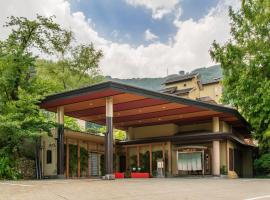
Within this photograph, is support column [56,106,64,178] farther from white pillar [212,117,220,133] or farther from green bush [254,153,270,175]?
green bush [254,153,270,175]

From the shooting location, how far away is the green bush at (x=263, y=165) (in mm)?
30778

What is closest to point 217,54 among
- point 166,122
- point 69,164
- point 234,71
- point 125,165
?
point 234,71

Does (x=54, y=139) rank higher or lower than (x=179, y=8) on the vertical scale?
lower

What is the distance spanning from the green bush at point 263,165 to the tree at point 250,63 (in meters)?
0.91

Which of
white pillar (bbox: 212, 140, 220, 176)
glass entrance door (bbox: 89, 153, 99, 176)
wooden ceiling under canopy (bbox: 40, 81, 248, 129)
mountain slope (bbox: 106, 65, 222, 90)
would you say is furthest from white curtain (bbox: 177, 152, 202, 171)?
mountain slope (bbox: 106, 65, 222, 90)

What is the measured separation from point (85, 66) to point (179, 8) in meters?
17.7

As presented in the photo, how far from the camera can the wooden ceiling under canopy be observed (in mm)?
21781

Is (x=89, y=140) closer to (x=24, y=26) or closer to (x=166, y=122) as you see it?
(x=166, y=122)

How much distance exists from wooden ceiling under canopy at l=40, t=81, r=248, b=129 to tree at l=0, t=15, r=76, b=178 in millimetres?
1475

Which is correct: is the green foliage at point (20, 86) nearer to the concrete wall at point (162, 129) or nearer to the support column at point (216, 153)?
the concrete wall at point (162, 129)

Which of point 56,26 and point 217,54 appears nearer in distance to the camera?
point 56,26

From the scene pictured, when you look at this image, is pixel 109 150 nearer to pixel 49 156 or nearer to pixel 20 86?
pixel 49 156

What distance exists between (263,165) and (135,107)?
476 inches

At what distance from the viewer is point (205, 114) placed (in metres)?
27.1
